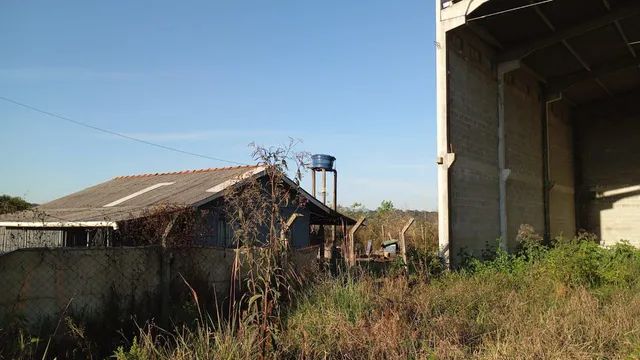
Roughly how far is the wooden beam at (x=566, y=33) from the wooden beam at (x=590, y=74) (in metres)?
4.00

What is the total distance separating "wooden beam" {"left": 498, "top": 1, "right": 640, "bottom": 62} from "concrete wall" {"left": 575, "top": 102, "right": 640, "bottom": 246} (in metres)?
10.3

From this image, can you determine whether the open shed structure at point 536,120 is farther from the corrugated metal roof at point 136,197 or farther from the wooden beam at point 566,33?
the corrugated metal roof at point 136,197

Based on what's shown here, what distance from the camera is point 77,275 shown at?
21.0 ft

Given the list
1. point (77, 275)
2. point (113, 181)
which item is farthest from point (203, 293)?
point (113, 181)

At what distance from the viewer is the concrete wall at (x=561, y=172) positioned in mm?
23188

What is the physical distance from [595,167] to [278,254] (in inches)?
985

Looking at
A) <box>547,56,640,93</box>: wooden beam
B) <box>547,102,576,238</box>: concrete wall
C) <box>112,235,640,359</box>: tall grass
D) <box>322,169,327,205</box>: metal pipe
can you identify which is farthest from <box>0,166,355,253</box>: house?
<box>547,56,640,93</box>: wooden beam

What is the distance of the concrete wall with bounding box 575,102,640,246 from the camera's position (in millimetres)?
25516

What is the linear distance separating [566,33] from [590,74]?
4281 millimetres

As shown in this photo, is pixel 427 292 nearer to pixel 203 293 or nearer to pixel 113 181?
pixel 203 293

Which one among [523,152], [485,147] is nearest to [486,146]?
[485,147]

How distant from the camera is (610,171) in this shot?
26094 millimetres

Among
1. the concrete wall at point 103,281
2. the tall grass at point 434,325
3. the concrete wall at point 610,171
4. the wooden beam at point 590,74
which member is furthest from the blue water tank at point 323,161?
the concrete wall at point 103,281

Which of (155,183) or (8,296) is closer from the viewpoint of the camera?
A: (8,296)
